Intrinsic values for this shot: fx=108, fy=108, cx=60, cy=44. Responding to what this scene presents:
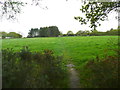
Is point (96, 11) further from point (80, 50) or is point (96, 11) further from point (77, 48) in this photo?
point (77, 48)

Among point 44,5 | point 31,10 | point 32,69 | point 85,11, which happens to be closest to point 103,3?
point 85,11

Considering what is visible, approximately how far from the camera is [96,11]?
9984 millimetres

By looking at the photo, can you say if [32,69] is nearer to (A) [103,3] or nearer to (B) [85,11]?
(B) [85,11]

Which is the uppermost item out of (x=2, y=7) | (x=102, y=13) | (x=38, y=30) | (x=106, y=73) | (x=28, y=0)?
(x=38, y=30)

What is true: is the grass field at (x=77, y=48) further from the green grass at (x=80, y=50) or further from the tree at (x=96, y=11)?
the tree at (x=96, y=11)

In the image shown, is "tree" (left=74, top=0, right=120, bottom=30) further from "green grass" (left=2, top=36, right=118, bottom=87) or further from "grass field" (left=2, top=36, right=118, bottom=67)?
"grass field" (left=2, top=36, right=118, bottom=67)

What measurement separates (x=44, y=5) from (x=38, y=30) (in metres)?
97.9

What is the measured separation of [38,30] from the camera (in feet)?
348

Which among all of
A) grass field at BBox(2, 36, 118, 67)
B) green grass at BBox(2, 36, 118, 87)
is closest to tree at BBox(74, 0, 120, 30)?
green grass at BBox(2, 36, 118, 87)

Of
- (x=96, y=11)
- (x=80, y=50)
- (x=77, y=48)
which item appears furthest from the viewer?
(x=77, y=48)

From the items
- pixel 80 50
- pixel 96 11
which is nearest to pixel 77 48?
pixel 80 50

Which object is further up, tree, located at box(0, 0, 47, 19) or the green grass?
tree, located at box(0, 0, 47, 19)

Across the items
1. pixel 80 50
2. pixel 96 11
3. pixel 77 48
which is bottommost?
pixel 80 50

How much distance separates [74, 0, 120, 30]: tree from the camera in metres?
9.69
